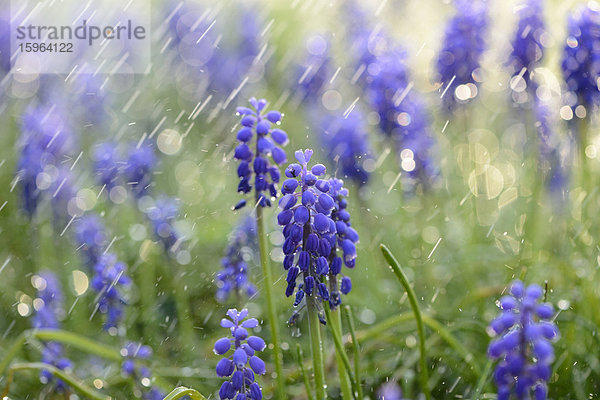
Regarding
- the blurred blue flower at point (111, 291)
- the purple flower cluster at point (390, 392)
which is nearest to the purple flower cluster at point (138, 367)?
the blurred blue flower at point (111, 291)

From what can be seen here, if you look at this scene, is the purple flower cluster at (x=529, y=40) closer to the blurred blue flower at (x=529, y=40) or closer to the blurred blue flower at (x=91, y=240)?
the blurred blue flower at (x=529, y=40)

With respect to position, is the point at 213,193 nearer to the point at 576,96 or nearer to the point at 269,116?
the point at 576,96

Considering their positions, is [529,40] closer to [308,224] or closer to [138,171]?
[138,171]

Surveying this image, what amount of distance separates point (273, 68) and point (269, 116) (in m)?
5.86

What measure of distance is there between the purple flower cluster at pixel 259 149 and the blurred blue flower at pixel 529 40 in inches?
102

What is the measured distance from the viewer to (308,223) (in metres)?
2.43

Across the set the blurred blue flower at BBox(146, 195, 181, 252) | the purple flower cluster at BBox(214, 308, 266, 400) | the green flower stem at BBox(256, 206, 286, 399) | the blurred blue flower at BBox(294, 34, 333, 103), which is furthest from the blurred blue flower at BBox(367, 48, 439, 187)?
the purple flower cluster at BBox(214, 308, 266, 400)

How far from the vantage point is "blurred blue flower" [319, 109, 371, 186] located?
501 cm

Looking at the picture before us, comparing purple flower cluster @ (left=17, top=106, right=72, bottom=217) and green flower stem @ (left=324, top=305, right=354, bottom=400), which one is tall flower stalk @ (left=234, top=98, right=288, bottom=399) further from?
purple flower cluster @ (left=17, top=106, right=72, bottom=217)

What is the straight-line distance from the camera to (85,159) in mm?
6930

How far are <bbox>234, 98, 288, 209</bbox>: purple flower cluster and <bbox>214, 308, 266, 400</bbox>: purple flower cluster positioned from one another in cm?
60

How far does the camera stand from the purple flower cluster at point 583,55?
13.9 feet

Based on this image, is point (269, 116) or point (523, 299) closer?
point (523, 299)

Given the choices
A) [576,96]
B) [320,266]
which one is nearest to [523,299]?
[320,266]
